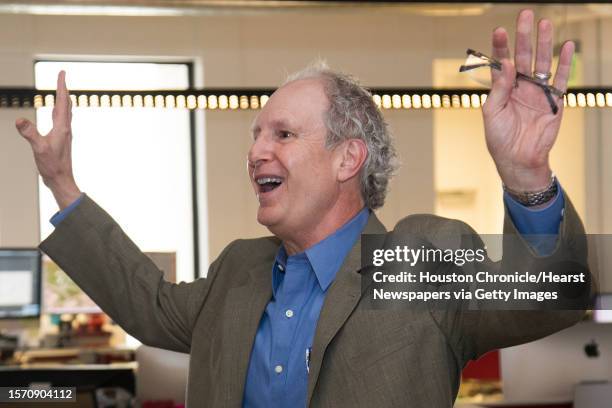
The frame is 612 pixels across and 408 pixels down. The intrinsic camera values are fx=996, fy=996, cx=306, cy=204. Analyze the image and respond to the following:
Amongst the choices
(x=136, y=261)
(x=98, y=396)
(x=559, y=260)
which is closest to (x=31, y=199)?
(x=98, y=396)

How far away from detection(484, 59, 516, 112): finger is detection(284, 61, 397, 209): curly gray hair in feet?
1.64

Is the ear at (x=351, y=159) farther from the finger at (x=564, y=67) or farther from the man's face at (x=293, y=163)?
the finger at (x=564, y=67)

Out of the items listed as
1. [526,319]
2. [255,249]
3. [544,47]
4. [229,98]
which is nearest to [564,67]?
[544,47]

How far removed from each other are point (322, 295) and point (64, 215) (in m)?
0.51

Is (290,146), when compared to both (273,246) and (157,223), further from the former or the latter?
(157,223)

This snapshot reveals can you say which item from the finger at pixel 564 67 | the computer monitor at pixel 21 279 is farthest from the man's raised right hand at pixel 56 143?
the computer monitor at pixel 21 279

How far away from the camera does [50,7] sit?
610cm

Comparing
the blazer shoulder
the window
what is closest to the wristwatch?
the blazer shoulder

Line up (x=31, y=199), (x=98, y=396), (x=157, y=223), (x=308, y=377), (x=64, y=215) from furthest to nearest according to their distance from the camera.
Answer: (x=157, y=223) → (x=31, y=199) → (x=98, y=396) → (x=64, y=215) → (x=308, y=377)

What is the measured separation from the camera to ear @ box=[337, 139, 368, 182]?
Result: 183cm

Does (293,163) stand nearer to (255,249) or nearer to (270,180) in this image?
(270,180)

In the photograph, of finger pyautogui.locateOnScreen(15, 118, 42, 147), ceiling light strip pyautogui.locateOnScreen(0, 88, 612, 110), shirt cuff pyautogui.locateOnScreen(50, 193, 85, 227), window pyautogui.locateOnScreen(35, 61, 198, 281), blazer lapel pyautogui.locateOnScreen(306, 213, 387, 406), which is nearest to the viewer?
blazer lapel pyautogui.locateOnScreen(306, 213, 387, 406)

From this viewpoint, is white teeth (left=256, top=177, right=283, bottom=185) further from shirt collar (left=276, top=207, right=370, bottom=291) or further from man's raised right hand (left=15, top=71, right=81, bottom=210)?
man's raised right hand (left=15, top=71, right=81, bottom=210)

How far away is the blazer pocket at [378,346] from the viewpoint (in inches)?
62.6
